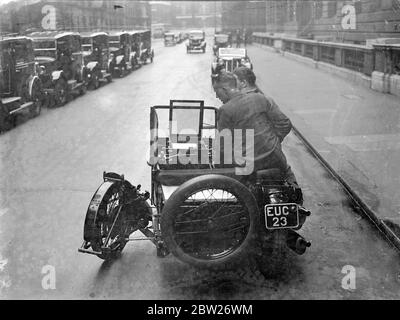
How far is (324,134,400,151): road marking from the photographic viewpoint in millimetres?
8820

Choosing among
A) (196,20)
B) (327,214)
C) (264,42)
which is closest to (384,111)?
(327,214)

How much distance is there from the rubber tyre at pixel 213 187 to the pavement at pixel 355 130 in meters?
2.09

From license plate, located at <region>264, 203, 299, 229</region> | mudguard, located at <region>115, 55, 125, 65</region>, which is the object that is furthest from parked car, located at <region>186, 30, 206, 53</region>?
license plate, located at <region>264, 203, 299, 229</region>

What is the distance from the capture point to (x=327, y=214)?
602 centimetres

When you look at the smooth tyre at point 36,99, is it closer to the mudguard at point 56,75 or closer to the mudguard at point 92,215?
the mudguard at point 56,75

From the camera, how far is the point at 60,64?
56.9 ft

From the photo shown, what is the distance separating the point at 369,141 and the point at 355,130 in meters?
1.15

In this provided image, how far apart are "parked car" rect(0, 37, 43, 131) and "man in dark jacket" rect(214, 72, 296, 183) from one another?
910 cm

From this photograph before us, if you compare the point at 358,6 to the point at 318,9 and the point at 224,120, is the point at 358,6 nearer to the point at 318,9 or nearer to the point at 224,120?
the point at 318,9

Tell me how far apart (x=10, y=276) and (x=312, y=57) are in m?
26.4

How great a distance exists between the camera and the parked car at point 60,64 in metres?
15.9

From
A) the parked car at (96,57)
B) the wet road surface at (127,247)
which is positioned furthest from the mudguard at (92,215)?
the parked car at (96,57)

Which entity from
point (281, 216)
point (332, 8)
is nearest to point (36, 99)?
point (281, 216)
